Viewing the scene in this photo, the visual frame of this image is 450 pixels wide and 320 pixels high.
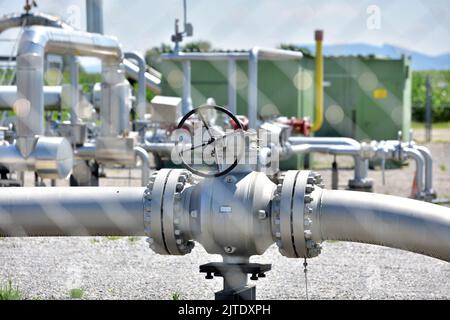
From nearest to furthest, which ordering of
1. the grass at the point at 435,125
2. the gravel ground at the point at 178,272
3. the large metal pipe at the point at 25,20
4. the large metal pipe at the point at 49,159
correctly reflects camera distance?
the gravel ground at the point at 178,272 < the large metal pipe at the point at 49,159 < the large metal pipe at the point at 25,20 < the grass at the point at 435,125

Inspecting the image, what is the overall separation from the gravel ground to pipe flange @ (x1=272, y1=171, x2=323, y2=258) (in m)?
1.37

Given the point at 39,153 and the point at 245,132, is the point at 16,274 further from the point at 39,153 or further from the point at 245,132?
the point at 245,132

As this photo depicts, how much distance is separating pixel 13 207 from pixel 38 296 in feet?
4.36

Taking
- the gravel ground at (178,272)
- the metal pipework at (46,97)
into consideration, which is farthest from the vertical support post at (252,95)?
the gravel ground at (178,272)

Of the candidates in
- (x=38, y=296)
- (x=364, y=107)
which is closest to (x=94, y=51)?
(x=38, y=296)

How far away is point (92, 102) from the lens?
8.26 meters

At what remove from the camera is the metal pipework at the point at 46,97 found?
7402mm

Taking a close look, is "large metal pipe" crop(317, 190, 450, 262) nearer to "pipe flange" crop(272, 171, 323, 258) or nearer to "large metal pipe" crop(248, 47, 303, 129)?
"pipe flange" crop(272, 171, 323, 258)

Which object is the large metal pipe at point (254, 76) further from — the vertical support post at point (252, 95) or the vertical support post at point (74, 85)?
the vertical support post at point (74, 85)

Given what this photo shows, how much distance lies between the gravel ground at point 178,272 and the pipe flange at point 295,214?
54.1 inches

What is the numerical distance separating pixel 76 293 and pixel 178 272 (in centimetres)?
69

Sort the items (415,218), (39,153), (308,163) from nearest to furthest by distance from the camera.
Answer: (415,218) → (39,153) → (308,163)

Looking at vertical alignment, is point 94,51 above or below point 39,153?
above

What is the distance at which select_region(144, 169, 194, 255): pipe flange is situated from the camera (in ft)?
8.13
